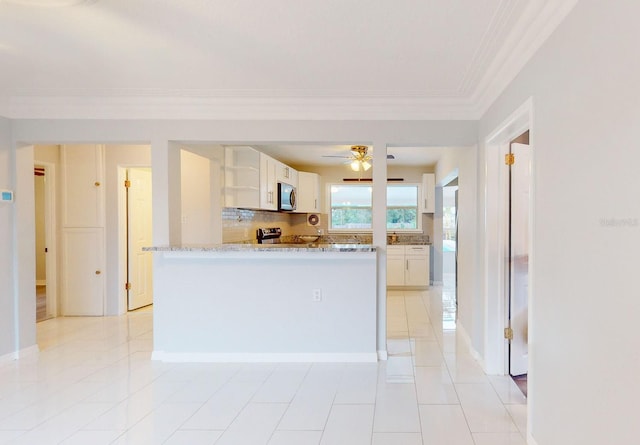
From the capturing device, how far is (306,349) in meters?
3.49

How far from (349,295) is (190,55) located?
7.60 feet

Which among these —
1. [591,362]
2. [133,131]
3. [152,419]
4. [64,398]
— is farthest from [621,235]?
[133,131]

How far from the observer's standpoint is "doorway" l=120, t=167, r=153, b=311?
5328 mm

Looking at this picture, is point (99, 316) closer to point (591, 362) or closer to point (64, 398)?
point (64, 398)

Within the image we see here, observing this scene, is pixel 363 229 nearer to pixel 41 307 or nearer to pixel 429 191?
pixel 429 191

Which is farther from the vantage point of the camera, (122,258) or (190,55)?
(122,258)

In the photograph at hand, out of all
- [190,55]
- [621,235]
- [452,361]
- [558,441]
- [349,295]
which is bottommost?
[452,361]

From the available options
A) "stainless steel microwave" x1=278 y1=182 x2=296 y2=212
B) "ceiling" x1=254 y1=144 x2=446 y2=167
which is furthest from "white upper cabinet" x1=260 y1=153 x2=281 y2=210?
"ceiling" x1=254 y1=144 x2=446 y2=167

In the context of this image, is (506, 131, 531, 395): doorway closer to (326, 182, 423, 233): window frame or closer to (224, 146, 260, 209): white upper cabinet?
(224, 146, 260, 209): white upper cabinet

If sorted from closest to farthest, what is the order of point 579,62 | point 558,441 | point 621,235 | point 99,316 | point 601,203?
point 621,235, point 601,203, point 579,62, point 558,441, point 99,316

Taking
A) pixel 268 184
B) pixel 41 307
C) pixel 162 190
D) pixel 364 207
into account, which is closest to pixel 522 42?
pixel 162 190

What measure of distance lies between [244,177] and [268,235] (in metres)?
1.35

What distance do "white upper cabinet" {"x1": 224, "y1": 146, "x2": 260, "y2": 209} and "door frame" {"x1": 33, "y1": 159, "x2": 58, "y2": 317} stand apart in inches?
94.3

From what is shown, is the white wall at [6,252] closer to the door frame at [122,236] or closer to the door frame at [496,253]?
the door frame at [122,236]
